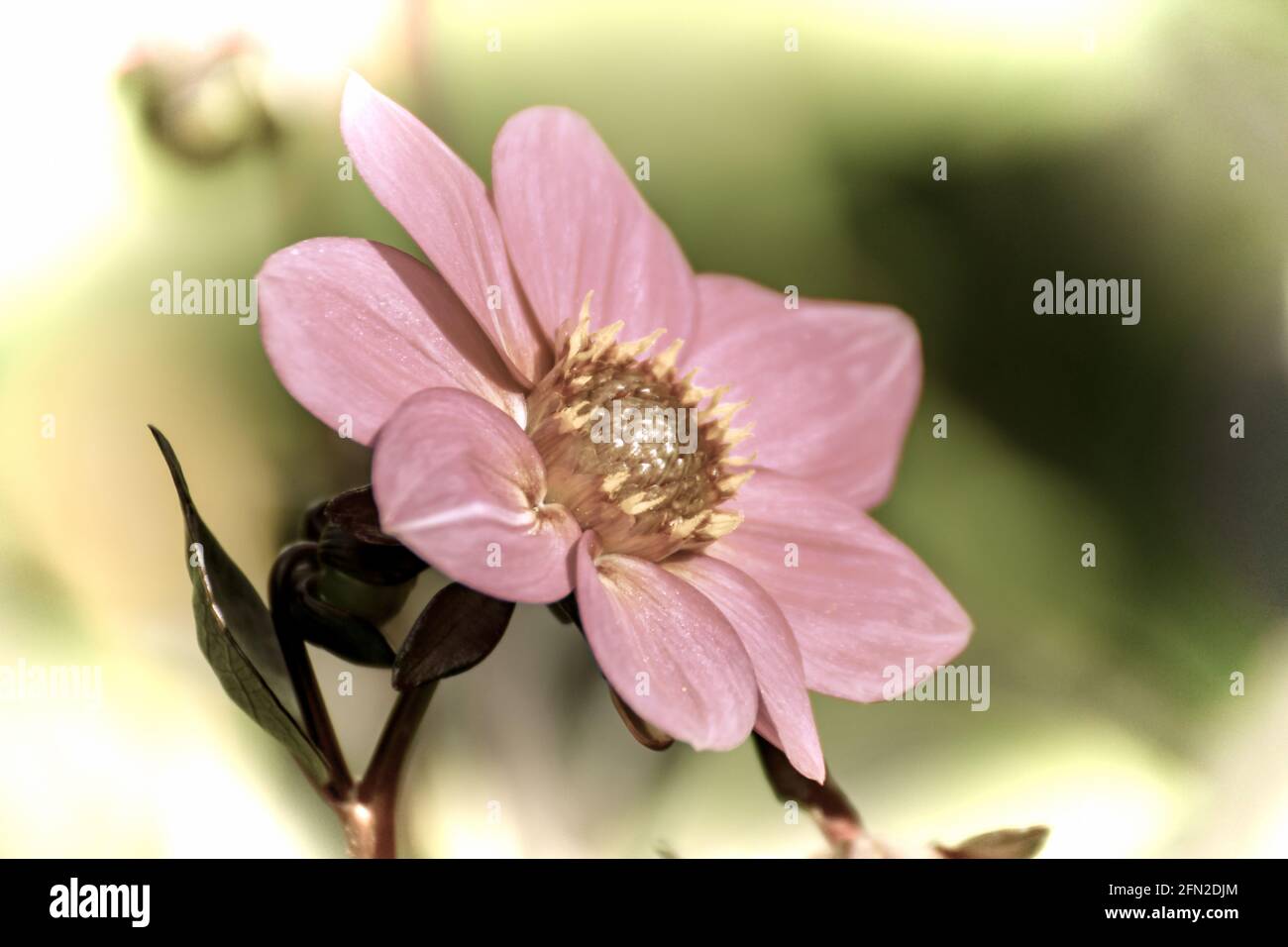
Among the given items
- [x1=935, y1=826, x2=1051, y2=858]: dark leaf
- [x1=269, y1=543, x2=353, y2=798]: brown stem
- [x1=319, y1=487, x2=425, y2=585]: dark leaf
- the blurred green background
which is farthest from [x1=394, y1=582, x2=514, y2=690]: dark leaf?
[x1=935, y1=826, x2=1051, y2=858]: dark leaf

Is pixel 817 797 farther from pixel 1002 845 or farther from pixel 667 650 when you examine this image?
pixel 667 650

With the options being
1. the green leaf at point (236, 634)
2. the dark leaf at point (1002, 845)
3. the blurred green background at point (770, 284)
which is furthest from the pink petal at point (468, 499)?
the dark leaf at point (1002, 845)

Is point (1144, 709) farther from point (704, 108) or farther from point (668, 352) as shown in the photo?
point (704, 108)

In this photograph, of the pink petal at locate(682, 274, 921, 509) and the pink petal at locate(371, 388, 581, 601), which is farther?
the pink petal at locate(682, 274, 921, 509)

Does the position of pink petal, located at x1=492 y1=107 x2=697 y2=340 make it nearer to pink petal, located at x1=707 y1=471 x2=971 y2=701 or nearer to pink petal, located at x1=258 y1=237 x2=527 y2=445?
pink petal, located at x1=258 y1=237 x2=527 y2=445

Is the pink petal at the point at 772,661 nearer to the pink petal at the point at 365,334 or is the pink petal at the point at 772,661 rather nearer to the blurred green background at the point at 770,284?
the pink petal at the point at 365,334
